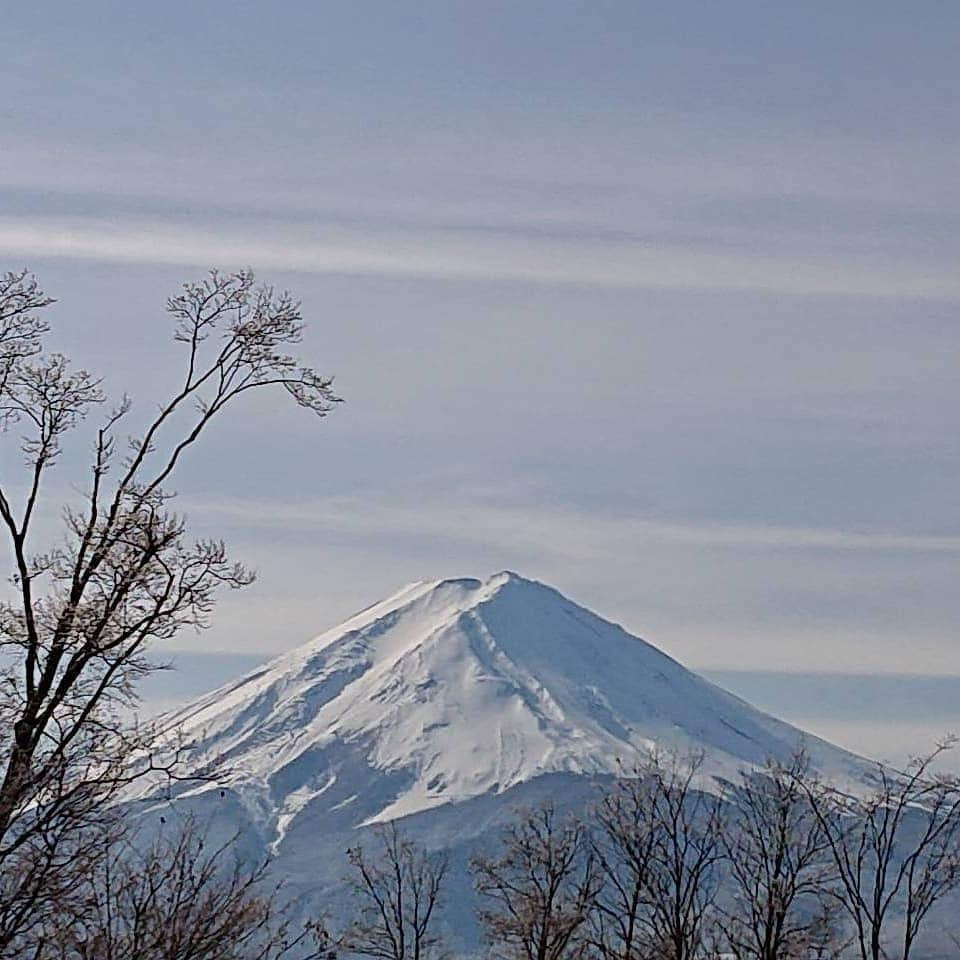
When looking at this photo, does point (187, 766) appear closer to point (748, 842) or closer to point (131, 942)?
point (131, 942)

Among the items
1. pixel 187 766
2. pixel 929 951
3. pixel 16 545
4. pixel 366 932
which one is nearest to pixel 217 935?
pixel 187 766

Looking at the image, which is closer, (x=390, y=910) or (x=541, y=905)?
(x=541, y=905)

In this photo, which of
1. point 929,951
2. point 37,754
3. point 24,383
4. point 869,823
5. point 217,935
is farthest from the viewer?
point 929,951

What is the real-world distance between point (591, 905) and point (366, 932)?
5985 mm

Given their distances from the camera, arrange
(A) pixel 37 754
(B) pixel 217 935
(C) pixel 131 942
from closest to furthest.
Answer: (A) pixel 37 754
(B) pixel 217 935
(C) pixel 131 942

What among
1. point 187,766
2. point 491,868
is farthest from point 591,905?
point 187,766

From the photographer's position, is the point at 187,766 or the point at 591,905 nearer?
the point at 187,766

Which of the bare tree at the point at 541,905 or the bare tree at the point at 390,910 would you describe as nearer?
the bare tree at the point at 541,905

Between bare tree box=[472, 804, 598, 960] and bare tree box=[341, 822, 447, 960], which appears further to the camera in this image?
bare tree box=[341, 822, 447, 960]

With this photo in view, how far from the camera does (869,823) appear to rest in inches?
1156

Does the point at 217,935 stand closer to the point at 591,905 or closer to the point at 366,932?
the point at 591,905

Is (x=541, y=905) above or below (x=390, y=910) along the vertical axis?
above

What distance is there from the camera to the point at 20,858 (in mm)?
12352

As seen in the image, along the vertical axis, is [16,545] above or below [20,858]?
above
